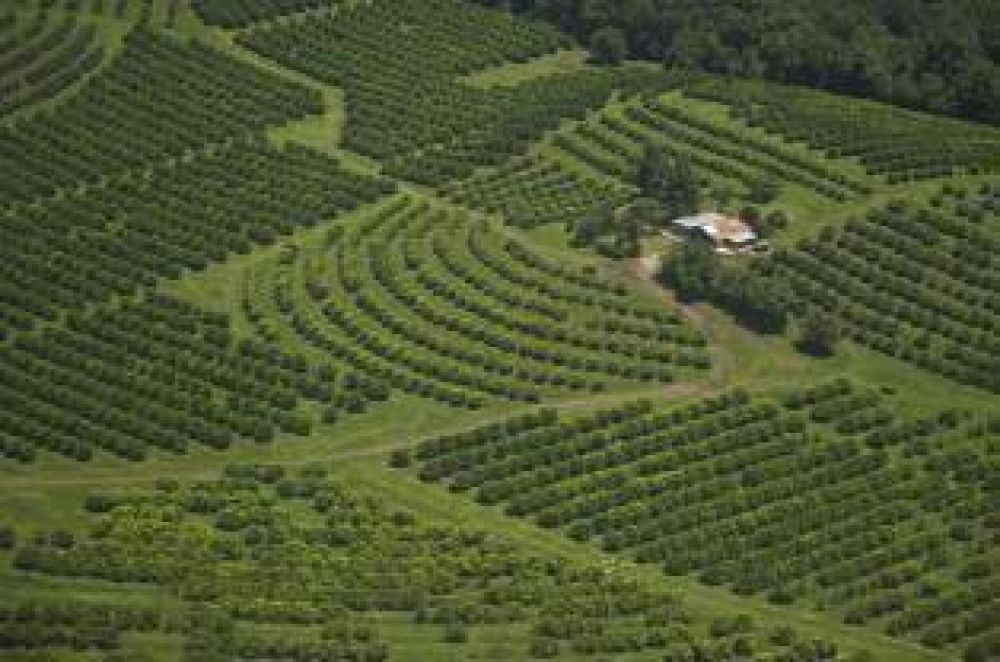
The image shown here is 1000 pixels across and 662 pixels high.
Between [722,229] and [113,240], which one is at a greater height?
[722,229]

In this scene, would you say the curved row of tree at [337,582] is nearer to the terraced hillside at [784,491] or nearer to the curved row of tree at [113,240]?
the terraced hillside at [784,491]

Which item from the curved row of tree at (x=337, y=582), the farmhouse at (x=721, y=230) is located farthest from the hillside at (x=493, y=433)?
the farmhouse at (x=721, y=230)

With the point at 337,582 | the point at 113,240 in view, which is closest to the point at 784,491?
the point at 337,582

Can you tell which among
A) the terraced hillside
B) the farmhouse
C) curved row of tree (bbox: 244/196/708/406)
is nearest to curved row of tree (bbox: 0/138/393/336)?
curved row of tree (bbox: 244/196/708/406)

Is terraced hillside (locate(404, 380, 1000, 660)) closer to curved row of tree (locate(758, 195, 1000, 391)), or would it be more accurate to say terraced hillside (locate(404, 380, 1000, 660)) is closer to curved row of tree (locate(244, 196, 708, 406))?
curved row of tree (locate(244, 196, 708, 406))

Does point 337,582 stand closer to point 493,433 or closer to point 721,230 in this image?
point 493,433
